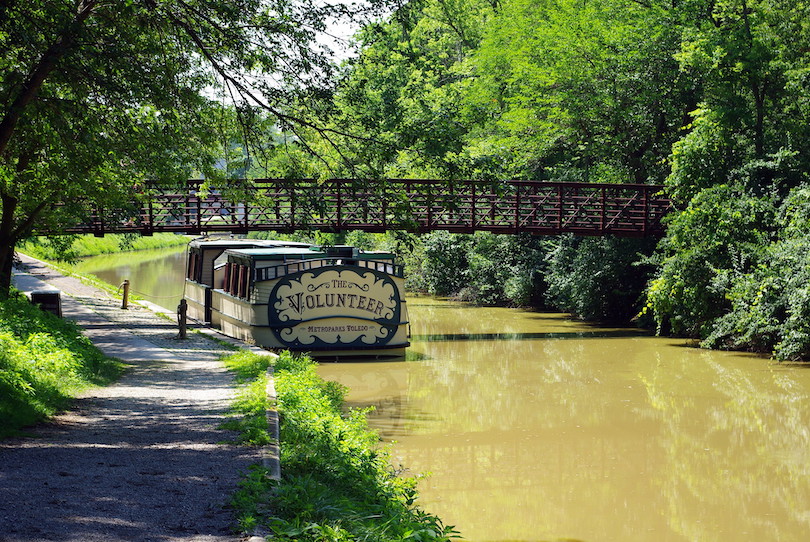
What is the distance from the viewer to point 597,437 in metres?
14.9

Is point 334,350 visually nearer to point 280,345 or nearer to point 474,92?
point 280,345

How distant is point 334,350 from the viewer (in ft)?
75.5

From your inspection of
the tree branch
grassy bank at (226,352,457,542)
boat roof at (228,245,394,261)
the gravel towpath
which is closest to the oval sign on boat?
boat roof at (228,245,394,261)

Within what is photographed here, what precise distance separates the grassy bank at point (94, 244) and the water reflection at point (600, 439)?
1120 cm

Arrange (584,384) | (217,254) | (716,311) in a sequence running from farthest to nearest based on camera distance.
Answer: (217,254), (716,311), (584,384)

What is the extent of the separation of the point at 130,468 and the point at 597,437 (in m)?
8.67

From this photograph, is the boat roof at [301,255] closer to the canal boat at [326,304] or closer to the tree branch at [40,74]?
the canal boat at [326,304]

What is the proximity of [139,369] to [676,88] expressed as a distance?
2255 centimetres

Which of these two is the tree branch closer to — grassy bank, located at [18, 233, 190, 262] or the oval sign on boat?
the oval sign on boat

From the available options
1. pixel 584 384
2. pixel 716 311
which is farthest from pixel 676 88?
pixel 584 384

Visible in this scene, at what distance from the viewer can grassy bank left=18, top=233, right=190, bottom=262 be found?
92.2 ft

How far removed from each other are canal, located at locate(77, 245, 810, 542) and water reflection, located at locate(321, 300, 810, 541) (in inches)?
1.3

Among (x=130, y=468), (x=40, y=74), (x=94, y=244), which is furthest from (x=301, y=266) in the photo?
(x=94, y=244)

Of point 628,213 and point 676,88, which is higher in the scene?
point 676,88
